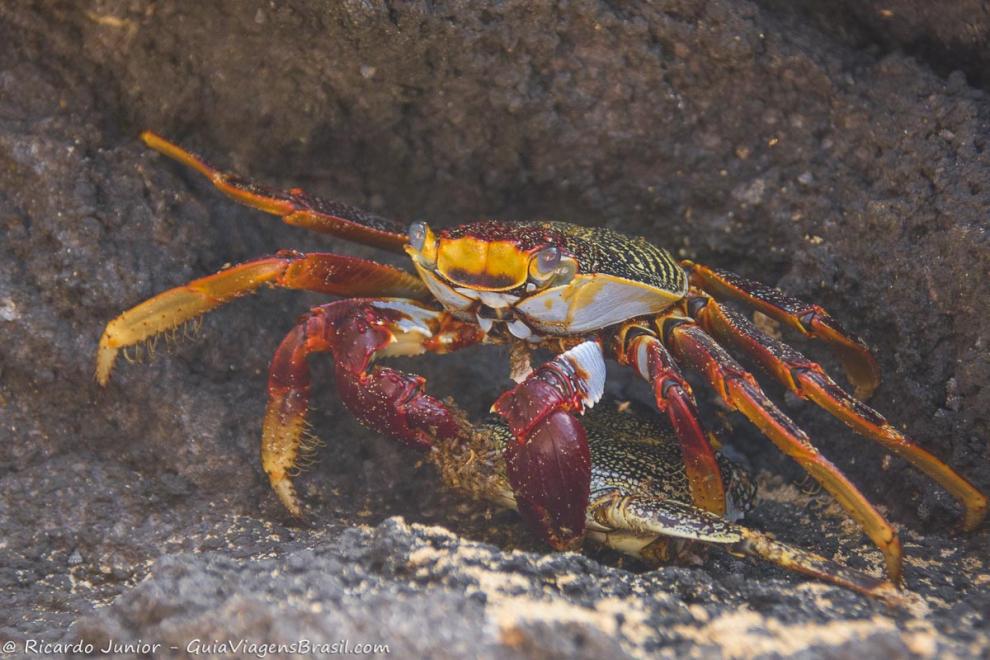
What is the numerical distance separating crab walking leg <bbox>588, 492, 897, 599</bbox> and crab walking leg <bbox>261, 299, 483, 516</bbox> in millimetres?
503

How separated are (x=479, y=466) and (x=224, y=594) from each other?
3.02 ft

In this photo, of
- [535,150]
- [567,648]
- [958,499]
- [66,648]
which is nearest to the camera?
[567,648]

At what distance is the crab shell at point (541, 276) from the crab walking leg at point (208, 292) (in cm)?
30

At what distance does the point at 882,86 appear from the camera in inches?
111

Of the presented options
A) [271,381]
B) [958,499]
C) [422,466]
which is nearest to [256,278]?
[271,381]

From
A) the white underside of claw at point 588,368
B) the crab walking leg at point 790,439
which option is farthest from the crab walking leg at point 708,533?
the white underside of claw at point 588,368

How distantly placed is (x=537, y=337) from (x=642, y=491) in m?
0.56

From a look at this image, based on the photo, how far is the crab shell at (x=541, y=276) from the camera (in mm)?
2510

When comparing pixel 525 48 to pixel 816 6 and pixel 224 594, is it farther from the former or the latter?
pixel 224 594

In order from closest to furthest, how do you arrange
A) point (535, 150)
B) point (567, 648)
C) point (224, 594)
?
point (567, 648) → point (224, 594) → point (535, 150)

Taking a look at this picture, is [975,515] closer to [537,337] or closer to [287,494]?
[537,337]

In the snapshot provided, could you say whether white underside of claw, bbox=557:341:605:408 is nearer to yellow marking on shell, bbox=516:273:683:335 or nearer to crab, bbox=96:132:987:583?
crab, bbox=96:132:987:583

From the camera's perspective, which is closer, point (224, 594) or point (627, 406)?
point (224, 594)

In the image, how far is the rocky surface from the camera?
8.45ft
